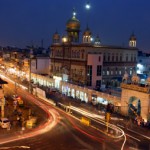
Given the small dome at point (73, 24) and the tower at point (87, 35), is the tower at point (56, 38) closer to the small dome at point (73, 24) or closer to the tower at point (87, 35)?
the small dome at point (73, 24)

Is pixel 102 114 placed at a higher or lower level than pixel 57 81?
lower

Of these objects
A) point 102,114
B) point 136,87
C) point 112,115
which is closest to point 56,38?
point 102,114

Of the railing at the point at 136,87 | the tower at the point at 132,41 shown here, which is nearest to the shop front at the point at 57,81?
the tower at the point at 132,41

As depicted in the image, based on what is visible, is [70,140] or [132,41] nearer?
[70,140]

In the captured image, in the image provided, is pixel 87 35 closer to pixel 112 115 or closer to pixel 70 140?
pixel 112 115

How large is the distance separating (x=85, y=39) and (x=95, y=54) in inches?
529

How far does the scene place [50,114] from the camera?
45.8 meters

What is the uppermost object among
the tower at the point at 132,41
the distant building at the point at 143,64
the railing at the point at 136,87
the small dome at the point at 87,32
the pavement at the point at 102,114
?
the small dome at the point at 87,32

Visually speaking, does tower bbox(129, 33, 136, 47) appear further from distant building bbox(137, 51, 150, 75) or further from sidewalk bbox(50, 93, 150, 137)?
sidewalk bbox(50, 93, 150, 137)

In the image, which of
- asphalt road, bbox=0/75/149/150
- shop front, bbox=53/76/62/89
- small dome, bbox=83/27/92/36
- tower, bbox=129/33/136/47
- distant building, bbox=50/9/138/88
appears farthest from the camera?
tower, bbox=129/33/136/47

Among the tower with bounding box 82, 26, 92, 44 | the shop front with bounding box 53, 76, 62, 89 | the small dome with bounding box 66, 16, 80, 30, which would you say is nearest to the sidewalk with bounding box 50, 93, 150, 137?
the shop front with bounding box 53, 76, 62, 89

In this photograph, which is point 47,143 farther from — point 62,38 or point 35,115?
point 62,38

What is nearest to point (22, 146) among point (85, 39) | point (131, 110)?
point (131, 110)

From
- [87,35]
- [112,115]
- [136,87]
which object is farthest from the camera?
[87,35]
